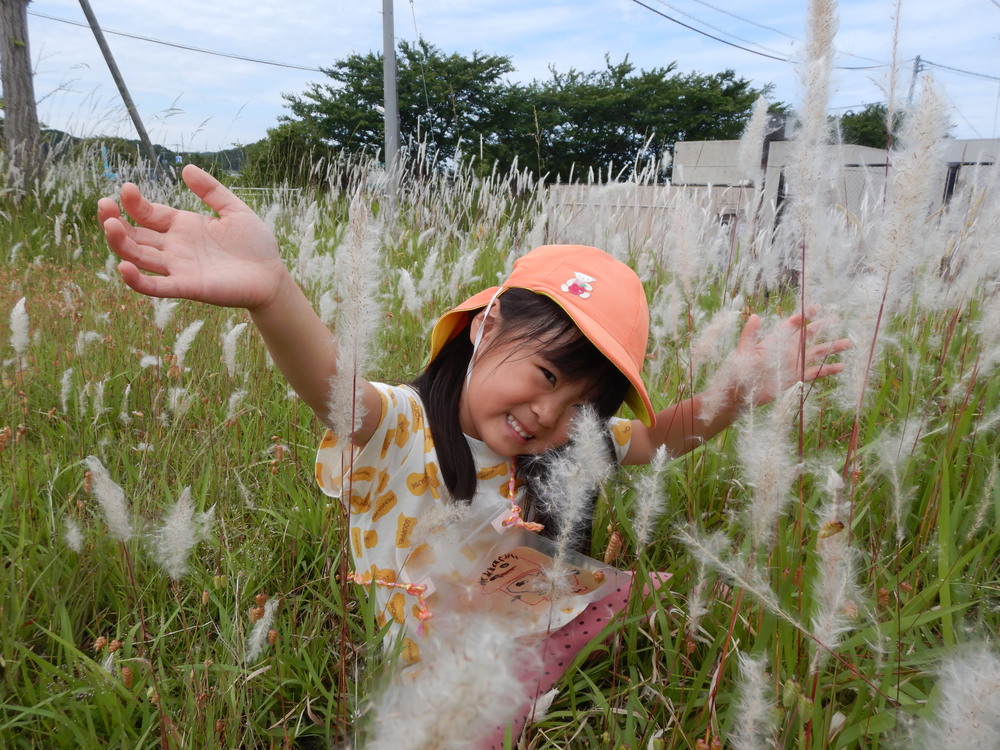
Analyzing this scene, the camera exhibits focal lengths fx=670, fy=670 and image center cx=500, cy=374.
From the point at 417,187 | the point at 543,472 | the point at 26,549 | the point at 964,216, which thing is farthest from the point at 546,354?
the point at 417,187

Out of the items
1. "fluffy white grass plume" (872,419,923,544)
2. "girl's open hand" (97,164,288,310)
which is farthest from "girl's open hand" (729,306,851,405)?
"girl's open hand" (97,164,288,310)

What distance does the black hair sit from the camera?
1269 millimetres

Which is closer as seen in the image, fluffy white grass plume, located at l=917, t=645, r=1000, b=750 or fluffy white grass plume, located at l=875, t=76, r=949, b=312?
fluffy white grass plume, located at l=917, t=645, r=1000, b=750

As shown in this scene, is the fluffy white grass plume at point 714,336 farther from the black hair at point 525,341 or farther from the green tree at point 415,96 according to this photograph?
the green tree at point 415,96

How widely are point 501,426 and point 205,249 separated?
60cm

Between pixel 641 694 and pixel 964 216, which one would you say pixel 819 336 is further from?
pixel 964 216

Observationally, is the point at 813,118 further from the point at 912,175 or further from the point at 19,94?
the point at 19,94

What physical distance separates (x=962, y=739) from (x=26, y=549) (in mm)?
1545

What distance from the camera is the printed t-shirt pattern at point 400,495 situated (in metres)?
1.28

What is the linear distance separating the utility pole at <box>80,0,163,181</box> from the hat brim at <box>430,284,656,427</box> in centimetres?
573

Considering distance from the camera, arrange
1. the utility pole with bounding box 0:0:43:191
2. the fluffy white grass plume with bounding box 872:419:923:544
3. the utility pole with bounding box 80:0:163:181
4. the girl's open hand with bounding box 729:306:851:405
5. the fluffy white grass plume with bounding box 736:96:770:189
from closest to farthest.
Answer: the fluffy white grass plume with bounding box 872:419:923:544, the girl's open hand with bounding box 729:306:851:405, the fluffy white grass plume with bounding box 736:96:770:189, the utility pole with bounding box 0:0:43:191, the utility pole with bounding box 80:0:163:181

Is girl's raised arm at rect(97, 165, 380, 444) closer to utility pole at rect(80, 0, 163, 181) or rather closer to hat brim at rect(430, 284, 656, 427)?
hat brim at rect(430, 284, 656, 427)

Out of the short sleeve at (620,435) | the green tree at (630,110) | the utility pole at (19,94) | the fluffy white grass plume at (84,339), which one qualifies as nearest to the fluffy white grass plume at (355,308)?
the short sleeve at (620,435)

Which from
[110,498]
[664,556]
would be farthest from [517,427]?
[110,498]
